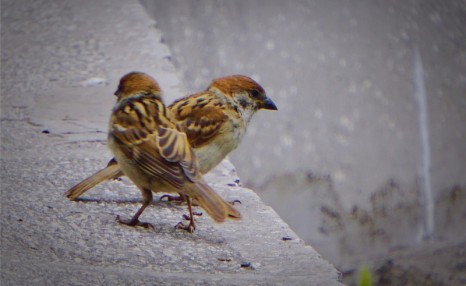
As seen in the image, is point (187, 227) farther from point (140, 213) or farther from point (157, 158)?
point (157, 158)

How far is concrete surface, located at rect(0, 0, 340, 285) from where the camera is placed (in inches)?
151

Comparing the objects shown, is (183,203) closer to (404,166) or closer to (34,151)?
(34,151)

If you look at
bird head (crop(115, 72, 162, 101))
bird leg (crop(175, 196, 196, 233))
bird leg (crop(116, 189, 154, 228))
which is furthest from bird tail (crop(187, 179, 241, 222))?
bird head (crop(115, 72, 162, 101))

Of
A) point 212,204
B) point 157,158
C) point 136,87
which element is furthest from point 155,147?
point 136,87

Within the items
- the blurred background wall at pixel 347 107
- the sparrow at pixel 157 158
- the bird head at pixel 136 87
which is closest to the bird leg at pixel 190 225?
the sparrow at pixel 157 158

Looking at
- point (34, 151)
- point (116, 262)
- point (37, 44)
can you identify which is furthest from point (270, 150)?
point (116, 262)

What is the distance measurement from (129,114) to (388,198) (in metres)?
3.17

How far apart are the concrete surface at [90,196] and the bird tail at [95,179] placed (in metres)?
0.06

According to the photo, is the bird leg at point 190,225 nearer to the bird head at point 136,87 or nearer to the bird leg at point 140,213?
the bird leg at point 140,213

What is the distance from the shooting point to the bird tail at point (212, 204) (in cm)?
416

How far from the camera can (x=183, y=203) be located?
489cm

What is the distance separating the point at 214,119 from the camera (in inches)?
200

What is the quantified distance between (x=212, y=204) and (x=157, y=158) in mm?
342

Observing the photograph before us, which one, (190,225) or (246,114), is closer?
(190,225)
